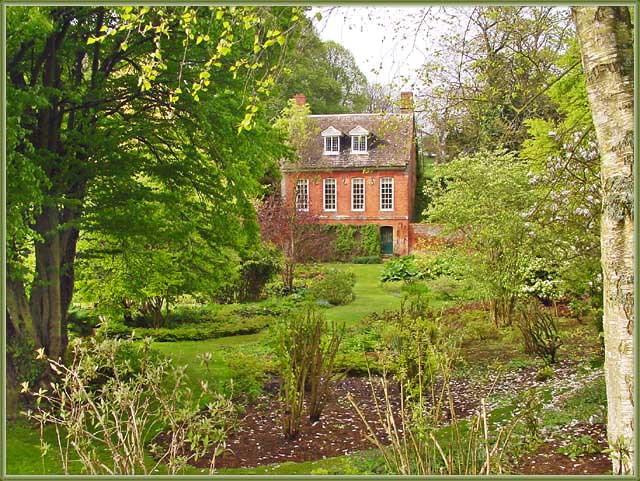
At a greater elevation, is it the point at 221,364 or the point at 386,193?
the point at 386,193

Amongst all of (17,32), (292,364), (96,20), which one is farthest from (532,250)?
(17,32)

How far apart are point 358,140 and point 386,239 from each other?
500cm

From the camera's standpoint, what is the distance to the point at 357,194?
1230 inches

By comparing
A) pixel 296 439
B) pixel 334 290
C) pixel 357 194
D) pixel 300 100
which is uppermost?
pixel 300 100

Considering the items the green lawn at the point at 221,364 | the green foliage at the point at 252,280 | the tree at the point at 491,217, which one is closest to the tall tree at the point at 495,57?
the tree at the point at 491,217

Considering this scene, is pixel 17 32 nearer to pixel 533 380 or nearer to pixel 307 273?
pixel 533 380

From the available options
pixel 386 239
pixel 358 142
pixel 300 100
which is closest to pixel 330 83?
pixel 300 100

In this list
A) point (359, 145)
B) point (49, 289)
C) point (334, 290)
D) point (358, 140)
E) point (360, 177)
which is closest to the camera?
point (49, 289)

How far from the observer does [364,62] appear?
304 inches

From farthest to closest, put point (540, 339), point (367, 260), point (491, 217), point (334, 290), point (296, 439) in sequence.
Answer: point (367, 260), point (334, 290), point (491, 217), point (540, 339), point (296, 439)

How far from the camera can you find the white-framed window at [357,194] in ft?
102

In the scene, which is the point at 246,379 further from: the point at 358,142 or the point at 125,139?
the point at 358,142

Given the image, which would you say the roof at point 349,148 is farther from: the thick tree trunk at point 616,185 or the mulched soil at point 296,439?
the thick tree trunk at point 616,185

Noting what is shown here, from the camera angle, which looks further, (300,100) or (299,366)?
(300,100)
